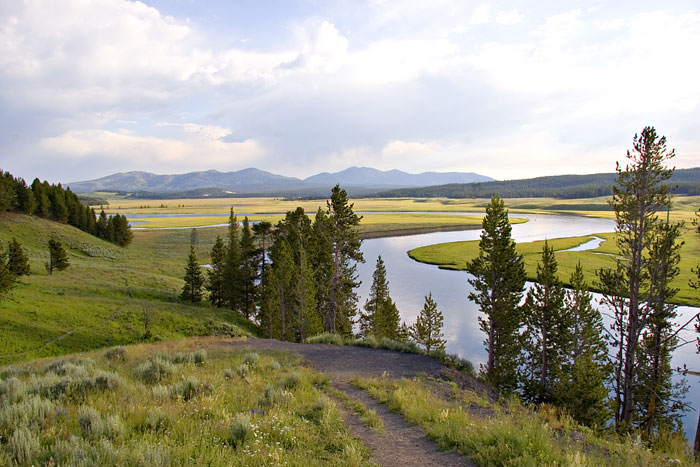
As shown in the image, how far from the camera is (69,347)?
81.3ft

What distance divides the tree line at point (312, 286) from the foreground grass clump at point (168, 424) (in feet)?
63.7

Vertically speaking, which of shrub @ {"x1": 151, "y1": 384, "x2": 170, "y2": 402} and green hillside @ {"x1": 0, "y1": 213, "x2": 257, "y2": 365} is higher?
shrub @ {"x1": 151, "y1": 384, "x2": 170, "y2": 402}

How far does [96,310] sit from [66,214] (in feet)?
195

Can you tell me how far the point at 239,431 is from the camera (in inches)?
226

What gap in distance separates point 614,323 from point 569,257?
5095 centimetres

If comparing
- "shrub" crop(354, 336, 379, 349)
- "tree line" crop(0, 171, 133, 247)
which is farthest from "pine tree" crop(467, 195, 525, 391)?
"tree line" crop(0, 171, 133, 247)

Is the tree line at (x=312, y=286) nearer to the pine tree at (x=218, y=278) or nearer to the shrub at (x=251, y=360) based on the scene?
the pine tree at (x=218, y=278)

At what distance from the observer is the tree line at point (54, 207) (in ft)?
221

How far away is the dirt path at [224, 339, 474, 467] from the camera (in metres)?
6.40

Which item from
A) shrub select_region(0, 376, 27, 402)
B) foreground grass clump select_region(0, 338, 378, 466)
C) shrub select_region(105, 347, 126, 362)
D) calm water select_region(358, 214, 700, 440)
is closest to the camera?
foreground grass clump select_region(0, 338, 378, 466)

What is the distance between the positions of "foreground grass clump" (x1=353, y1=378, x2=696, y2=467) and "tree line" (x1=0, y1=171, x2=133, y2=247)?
270 feet

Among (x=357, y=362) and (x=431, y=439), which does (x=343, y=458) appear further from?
(x=357, y=362)

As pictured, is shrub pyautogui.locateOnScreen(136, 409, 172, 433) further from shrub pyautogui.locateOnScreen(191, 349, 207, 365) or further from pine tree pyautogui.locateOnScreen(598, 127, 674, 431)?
pine tree pyautogui.locateOnScreen(598, 127, 674, 431)

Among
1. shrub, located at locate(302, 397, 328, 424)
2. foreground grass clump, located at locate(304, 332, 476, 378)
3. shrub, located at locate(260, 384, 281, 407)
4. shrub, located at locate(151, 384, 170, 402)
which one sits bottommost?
foreground grass clump, located at locate(304, 332, 476, 378)
